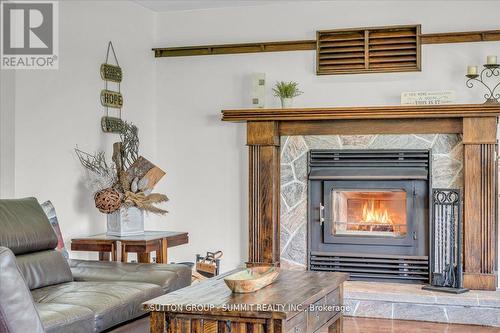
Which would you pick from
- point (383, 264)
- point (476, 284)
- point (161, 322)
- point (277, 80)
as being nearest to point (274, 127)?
point (277, 80)

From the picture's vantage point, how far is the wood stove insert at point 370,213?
5.41 metres

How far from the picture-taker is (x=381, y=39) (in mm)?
5633

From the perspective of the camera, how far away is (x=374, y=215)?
18.3ft

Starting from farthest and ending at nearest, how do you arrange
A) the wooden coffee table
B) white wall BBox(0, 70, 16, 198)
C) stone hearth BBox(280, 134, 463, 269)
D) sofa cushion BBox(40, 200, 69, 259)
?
stone hearth BBox(280, 134, 463, 269) → white wall BBox(0, 70, 16, 198) → sofa cushion BBox(40, 200, 69, 259) → the wooden coffee table

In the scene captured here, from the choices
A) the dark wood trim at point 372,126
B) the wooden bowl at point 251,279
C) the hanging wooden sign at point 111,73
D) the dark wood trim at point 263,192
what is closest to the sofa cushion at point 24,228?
the wooden bowl at point 251,279

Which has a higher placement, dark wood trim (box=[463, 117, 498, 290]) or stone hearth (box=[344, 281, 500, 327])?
dark wood trim (box=[463, 117, 498, 290])

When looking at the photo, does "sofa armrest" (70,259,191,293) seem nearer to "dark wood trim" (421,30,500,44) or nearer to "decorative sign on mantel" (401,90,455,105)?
"decorative sign on mantel" (401,90,455,105)

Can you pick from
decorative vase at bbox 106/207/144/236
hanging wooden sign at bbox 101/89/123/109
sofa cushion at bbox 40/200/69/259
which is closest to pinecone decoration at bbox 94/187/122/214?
decorative vase at bbox 106/207/144/236

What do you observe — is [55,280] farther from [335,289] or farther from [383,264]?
[383,264]

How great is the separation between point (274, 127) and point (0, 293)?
12.7 feet

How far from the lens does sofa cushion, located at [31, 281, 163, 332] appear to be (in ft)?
10.4

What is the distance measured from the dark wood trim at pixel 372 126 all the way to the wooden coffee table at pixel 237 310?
8.40 ft

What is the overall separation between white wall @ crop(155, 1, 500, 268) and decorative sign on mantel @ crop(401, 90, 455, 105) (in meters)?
0.14

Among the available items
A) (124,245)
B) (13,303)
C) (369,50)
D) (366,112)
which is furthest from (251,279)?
(369,50)
